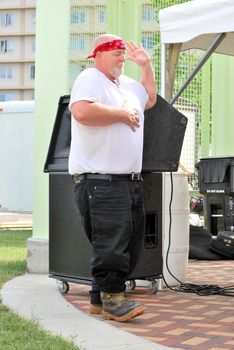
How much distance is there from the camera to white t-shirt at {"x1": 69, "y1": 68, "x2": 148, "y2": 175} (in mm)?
4672

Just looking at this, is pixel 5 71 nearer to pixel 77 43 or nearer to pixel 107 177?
pixel 77 43

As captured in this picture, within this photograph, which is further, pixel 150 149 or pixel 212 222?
pixel 212 222

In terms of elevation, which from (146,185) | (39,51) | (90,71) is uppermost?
(39,51)

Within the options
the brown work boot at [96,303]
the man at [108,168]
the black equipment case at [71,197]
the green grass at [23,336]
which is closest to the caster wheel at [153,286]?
the black equipment case at [71,197]

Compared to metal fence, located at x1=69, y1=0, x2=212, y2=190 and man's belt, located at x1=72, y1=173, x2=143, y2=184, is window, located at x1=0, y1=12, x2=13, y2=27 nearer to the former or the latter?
metal fence, located at x1=69, y1=0, x2=212, y2=190

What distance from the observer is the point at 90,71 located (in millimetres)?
4797

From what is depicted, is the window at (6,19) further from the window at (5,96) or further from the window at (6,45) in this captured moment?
the window at (5,96)

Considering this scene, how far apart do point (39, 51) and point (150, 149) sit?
2.43m

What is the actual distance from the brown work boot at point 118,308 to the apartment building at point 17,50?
79494 mm

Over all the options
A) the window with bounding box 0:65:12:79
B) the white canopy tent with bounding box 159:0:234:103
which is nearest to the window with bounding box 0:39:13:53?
the window with bounding box 0:65:12:79

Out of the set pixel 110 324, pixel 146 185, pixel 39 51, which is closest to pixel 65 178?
pixel 146 185

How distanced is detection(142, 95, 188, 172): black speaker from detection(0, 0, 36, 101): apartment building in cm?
7873

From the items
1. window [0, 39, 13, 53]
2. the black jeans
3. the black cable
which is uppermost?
window [0, 39, 13, 53]

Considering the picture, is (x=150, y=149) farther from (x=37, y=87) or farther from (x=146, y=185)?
(x=37, y=87)
